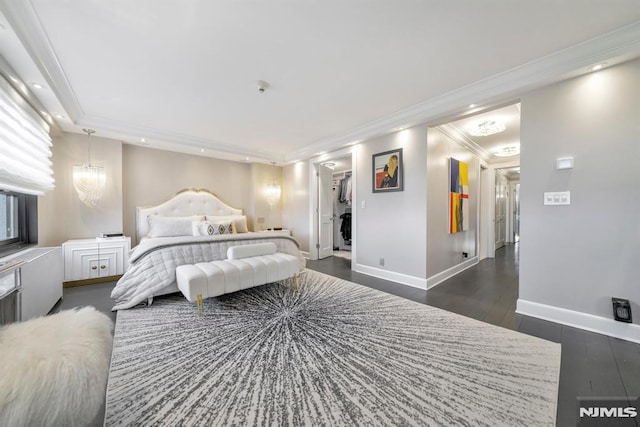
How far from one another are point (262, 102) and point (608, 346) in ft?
13.3

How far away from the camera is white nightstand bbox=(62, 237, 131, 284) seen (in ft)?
10.6

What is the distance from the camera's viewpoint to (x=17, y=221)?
109 inches

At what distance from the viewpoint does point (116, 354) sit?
1.75 metres

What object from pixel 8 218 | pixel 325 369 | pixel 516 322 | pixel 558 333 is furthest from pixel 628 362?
pixel 8 218

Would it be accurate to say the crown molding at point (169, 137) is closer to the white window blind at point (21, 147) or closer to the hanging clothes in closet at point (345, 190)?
the white window blind at point (21, 147)

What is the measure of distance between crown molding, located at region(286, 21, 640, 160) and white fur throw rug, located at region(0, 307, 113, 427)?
3.67 meters

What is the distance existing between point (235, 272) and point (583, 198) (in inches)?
136

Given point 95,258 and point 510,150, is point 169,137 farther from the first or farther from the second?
point 510,150

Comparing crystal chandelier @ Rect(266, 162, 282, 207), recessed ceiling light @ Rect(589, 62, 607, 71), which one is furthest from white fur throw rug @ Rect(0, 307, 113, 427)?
crystal chandelier @ Rect(266, 162, 282, 207)

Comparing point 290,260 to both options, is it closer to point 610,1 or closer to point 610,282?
point 610,282

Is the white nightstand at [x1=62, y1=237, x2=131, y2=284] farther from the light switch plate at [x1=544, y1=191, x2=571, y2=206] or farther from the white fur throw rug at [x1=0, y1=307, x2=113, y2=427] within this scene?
the light switch plate at [x1=544, y1=191, x2=571, y2=206]

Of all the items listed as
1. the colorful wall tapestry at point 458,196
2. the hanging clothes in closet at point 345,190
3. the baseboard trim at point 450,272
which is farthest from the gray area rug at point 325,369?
the hanging clothes in closet at point 345,190

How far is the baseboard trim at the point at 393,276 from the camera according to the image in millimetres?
3295

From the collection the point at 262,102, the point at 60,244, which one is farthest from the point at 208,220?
the point at 262,102
